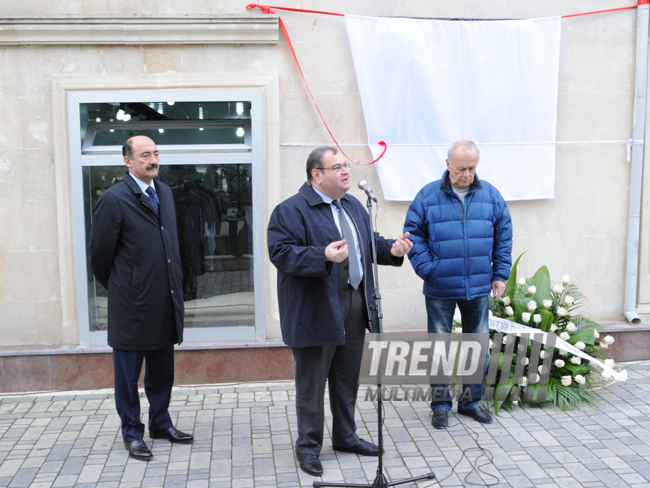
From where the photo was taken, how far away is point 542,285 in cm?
563

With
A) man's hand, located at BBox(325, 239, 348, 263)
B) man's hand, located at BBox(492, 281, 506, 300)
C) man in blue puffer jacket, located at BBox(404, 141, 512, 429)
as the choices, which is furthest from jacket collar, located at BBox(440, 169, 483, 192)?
man's hand, located at BBox(325, 239, 348, 263)

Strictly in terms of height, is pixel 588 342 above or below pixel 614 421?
above

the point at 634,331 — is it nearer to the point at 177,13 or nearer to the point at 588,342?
the point at 588,342

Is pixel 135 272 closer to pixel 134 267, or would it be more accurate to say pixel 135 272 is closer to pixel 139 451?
pixel 134 267

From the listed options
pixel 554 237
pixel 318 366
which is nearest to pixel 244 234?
pixel 318 366

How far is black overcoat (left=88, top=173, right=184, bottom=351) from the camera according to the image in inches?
165

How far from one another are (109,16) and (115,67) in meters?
0.41

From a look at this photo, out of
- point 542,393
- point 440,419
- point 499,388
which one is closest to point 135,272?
point 440,419

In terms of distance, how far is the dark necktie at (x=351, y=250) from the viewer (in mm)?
4090

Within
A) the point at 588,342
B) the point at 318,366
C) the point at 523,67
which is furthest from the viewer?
the point at 523,67

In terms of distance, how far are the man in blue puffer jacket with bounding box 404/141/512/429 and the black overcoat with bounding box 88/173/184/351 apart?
1766mm

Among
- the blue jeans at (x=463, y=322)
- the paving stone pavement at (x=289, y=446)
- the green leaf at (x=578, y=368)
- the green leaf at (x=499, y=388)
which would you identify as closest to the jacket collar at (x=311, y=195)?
the blue jeans at (x=463, y=322)

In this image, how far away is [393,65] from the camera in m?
5.79

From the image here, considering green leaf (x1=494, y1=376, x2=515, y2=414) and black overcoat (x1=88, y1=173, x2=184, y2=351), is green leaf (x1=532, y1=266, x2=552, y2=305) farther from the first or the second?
black overcoat (x1=88, y1=173, x2=184, y2=351)
